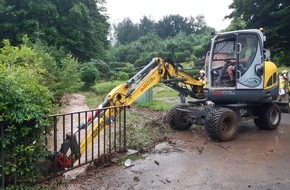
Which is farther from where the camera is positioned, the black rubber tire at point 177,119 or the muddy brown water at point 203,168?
the black rubber tire at point 177,119

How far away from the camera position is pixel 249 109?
327 inches

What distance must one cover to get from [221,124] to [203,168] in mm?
1984

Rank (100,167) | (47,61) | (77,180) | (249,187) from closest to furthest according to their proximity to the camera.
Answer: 1. (249,187)
2. (77,180)
3. (100,167)
4. (47,61)

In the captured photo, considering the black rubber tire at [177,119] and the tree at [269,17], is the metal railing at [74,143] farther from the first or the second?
the tree at [269,17]

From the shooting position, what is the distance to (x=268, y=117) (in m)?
8.27

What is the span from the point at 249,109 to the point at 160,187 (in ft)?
16.1

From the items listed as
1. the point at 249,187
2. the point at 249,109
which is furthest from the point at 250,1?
the point at 249,187

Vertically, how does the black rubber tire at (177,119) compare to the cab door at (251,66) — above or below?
below

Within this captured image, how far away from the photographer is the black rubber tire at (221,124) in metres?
6.83

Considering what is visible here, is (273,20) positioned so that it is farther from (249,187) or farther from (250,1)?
(249,187)

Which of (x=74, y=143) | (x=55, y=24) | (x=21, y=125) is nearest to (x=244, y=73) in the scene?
(x=74, y=143)

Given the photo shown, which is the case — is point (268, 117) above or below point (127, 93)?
below

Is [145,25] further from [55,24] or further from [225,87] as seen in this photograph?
[225,87]

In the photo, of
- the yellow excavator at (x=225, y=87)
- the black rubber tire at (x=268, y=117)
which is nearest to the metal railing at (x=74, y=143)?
the yellow excavator at (x=225, y=87)
